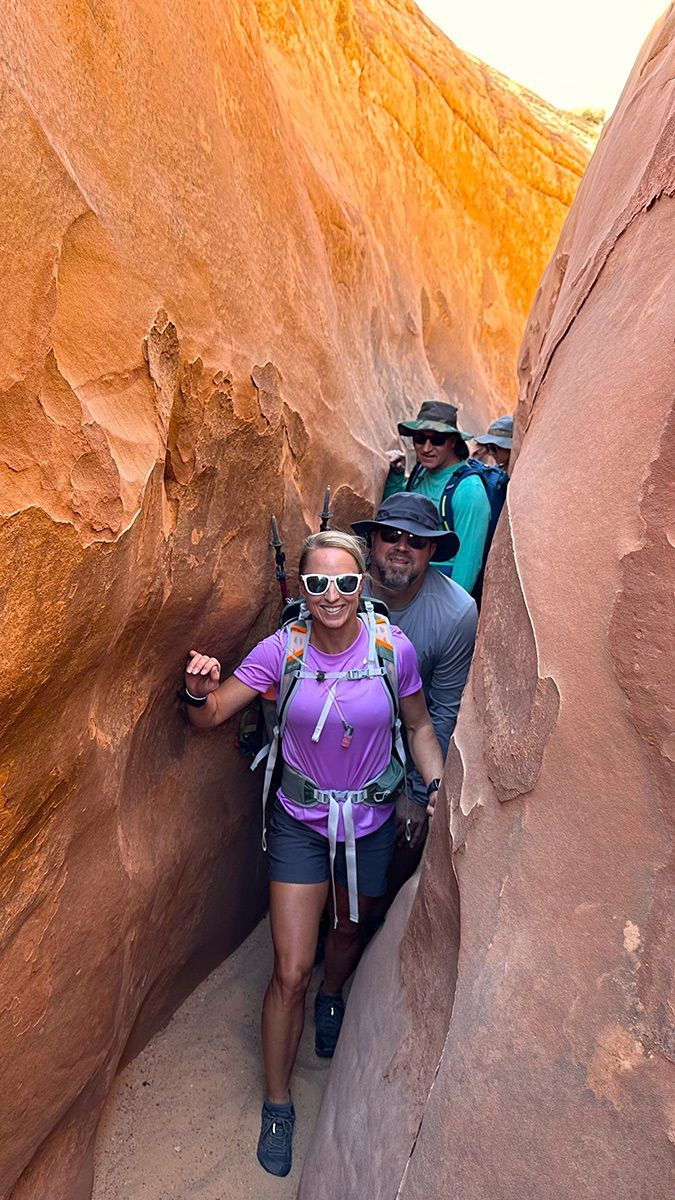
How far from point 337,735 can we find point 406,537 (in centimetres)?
82

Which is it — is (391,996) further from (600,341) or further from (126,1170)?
(600,341)

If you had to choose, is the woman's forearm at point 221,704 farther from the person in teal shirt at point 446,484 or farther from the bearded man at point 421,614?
the person in teal shirt at point 446,484

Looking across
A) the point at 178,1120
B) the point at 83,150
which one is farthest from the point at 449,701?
the point at 83,150

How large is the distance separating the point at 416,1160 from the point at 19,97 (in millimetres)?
2379

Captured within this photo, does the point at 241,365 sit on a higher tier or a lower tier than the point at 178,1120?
higher

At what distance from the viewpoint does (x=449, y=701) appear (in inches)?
121

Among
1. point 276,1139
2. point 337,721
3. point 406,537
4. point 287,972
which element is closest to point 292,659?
point 337,721

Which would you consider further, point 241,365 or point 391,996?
point 241,365

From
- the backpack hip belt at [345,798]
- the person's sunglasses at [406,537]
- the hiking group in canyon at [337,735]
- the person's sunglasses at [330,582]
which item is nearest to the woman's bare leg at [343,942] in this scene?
the hiking group in canyon at [337,735]

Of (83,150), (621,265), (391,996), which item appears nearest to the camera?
(83,150)

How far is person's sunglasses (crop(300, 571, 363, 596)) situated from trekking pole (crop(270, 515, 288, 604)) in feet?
1.58

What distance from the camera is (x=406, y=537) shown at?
3148 millimetres

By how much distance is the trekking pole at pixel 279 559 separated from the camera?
3.12 m

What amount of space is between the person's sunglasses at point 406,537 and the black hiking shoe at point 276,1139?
189 centimetres
